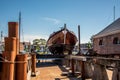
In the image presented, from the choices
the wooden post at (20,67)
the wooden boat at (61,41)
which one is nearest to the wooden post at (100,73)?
the wooden post at (20,67)

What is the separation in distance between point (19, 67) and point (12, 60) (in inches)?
8.4

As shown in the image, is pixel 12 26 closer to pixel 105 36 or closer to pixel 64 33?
pixel 105 36

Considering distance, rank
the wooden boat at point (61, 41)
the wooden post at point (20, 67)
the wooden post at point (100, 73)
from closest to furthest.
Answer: the wooden post at point (20, 67) → the wooden post at point (100, 73) → the wooden boat at point (61, 41)

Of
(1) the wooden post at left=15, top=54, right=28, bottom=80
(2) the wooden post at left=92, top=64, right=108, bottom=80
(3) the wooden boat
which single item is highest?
(3) the wooden boat

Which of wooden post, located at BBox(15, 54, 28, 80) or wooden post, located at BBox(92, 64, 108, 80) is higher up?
wooden post, located at BBox(15, 54, 28, 80)

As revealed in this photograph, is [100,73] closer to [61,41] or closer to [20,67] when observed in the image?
[20,67]

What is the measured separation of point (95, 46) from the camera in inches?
1216

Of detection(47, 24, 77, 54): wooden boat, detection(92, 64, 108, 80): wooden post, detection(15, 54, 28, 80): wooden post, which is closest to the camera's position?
detection(15, 54, 28, 80): wooden post

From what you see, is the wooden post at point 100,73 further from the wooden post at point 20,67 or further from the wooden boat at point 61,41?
the wooden boat at point 61,41

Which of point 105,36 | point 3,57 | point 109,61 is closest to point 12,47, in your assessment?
point 3,57

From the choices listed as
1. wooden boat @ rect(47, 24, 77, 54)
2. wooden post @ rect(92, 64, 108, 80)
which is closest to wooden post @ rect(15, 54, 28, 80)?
wooden post @ rect(92, 64, 108, 80)

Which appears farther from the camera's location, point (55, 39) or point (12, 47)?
point (55, 39)

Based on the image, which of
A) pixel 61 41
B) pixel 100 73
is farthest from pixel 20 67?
pixel 61 41

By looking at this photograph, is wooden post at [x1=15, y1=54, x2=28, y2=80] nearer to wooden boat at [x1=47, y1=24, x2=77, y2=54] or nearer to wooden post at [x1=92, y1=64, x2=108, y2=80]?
wooden post at [x1=92, y1=64, x2=108, y2=80]
